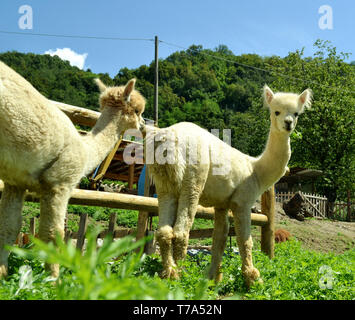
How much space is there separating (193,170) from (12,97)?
1955 mm

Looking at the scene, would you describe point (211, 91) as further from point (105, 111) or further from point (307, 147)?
point (105, 111)

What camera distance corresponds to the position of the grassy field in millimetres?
802

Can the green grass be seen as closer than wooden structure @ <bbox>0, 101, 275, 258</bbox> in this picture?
Yes

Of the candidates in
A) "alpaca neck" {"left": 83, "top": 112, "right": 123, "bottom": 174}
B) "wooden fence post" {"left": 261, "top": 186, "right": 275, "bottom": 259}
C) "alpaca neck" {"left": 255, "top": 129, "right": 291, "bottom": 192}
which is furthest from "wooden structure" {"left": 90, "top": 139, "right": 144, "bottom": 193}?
"alpaca neck" {"left": 83, "top": 112, "right": 123, "bottom": 174}

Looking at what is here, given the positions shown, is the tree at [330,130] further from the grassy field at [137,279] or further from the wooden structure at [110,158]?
the grassy field at [137,279]

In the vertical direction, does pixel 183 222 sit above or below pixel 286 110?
below

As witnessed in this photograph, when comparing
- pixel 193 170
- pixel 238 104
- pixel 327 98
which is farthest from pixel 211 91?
pixel 193 170

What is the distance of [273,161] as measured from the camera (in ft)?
15.8

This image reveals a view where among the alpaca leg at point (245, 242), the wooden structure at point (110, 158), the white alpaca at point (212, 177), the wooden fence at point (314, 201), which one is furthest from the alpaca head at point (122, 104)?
the wooden fence at point (314, 201)

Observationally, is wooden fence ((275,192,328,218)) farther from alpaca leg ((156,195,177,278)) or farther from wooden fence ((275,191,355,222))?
alpaca leg ((156,195,177,278))

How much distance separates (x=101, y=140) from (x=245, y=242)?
212 cm

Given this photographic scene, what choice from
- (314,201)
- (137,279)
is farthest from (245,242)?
(314,201)

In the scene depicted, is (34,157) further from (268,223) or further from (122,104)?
(268,223)

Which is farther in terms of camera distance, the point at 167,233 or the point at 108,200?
the point at 108,200
